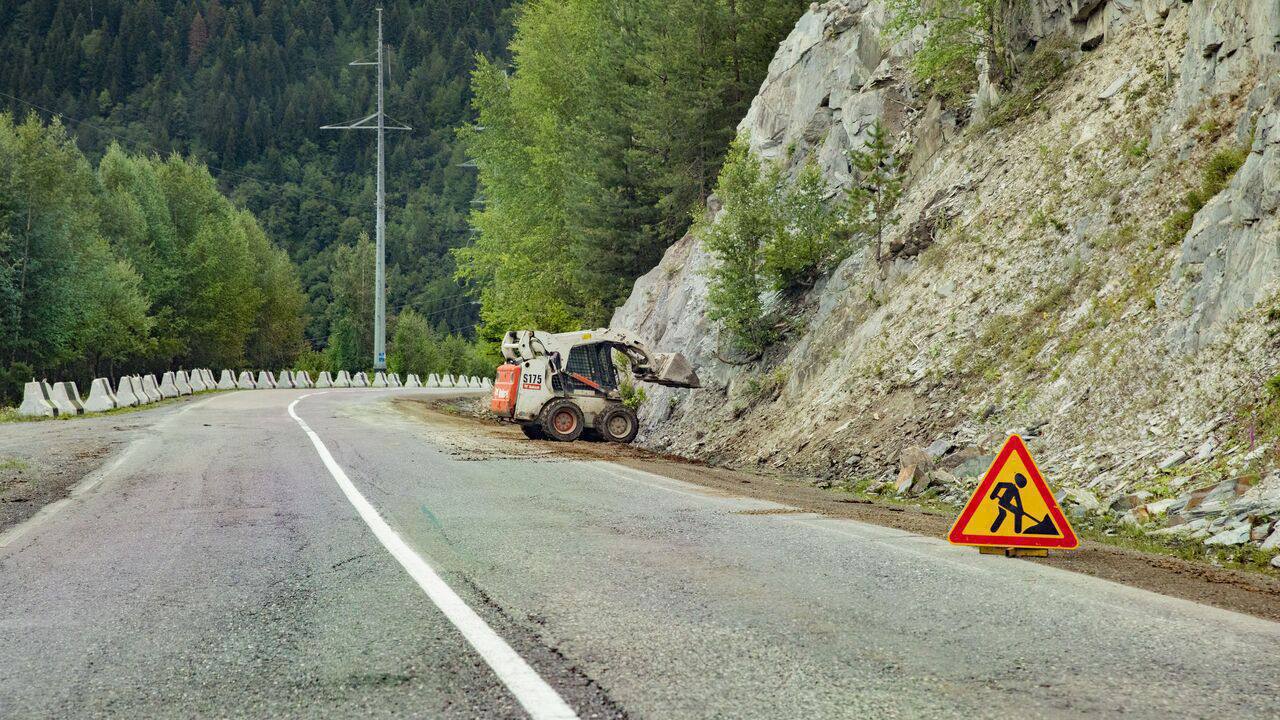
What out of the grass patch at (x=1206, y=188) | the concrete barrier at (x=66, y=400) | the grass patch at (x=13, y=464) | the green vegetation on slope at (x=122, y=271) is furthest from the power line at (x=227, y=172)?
the grass patch at (x=1206, y=188)

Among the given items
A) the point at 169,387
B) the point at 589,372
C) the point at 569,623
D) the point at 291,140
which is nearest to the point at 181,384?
the point at 169,387

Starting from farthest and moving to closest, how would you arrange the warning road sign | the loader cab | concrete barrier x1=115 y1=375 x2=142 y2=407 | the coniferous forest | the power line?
the power line, the coniferous forest, concrete barrier x1=115 y1=375 x2=142 y2=407, the loader cab, the warning road sign

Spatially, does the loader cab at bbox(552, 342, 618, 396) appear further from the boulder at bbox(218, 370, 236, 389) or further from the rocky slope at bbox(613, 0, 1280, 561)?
the boulder at bbox(218, 370, 236, 389)

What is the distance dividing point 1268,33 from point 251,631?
1418 centimetres

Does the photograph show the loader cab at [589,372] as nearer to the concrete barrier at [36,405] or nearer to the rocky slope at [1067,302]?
the rocky slope at [1067,302]

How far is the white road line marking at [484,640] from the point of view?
361 cm

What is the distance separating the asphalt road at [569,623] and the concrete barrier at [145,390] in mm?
21069

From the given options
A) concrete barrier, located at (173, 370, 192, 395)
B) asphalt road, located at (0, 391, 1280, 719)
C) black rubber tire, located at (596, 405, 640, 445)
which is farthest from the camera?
concrete barrier, located at (173, 370, 192, 395)

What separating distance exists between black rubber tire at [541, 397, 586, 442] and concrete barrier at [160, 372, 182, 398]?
58.7 feet

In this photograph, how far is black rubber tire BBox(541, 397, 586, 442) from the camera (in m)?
20.6

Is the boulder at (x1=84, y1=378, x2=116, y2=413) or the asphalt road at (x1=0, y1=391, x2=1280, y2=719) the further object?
the boulder at (x1=84, y1=378, x2=116, y2=413)

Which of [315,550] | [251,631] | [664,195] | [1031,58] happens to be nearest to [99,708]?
[251,631]

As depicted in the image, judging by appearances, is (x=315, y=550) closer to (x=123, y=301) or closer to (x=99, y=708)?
(x=99, y=708)

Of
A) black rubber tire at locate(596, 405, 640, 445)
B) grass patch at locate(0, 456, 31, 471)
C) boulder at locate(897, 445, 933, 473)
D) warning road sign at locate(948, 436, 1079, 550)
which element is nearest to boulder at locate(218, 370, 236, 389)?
black rubber tire at locate(596, 405, 640, 445)
